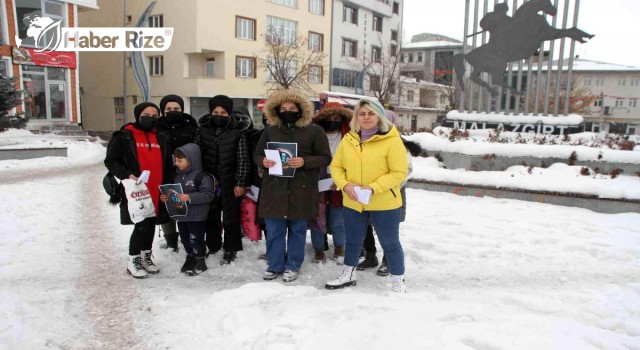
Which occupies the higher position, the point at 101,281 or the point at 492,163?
the point at 492,163

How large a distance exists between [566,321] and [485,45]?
34.6ft

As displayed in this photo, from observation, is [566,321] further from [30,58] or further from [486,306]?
[30,58]

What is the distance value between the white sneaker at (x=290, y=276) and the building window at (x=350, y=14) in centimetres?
3915

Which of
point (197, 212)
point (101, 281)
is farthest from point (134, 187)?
point (101, 281)

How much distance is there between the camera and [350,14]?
42.0 meters

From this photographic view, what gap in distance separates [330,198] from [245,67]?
95.1 feet

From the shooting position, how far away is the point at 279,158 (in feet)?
14.2

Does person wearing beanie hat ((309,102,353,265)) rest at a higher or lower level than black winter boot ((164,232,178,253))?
higher

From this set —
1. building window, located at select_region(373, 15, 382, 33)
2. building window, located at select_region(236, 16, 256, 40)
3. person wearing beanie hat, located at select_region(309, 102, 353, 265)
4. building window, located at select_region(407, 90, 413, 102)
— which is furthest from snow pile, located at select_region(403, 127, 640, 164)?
building window, located at select_region(407, 90, 413, 102)

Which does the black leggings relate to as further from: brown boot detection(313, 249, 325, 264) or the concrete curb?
the concrete curb

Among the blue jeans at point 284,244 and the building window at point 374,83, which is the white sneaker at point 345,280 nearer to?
the blue jeans at point 284,244

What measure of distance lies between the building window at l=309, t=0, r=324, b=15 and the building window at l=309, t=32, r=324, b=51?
5.88 feet

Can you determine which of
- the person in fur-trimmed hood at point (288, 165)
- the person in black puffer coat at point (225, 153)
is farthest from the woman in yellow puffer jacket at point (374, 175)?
the person in black puffer coat at point (225, 153)

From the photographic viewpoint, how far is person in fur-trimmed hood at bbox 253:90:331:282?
4.42 meters
